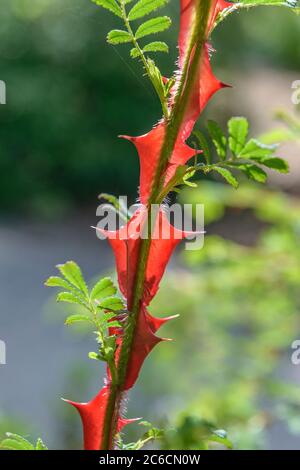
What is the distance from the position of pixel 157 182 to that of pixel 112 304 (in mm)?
67

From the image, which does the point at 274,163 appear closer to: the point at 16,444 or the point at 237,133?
the point at 237,133

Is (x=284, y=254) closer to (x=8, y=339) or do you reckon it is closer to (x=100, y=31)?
(x=8, y=339)

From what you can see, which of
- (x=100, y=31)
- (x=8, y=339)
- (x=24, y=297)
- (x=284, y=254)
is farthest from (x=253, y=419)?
(x=100, y=31)

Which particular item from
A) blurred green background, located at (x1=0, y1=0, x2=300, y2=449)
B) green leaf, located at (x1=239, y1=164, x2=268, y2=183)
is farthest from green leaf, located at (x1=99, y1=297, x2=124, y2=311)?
blurred green background, located at (x1=0, y1=0, x2=300, y2=449)

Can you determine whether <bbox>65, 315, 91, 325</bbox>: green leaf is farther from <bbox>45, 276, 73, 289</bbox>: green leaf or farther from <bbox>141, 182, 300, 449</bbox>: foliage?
<bbox>141, 182, 300, 449</bbox>: foliage

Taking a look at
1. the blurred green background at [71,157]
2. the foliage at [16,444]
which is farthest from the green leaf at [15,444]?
the blurred green background at [71,157]

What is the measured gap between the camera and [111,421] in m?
0.34

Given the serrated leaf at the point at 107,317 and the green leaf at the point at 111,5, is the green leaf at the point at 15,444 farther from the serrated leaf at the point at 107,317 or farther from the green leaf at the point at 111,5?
the green leaf at the point at 111,5

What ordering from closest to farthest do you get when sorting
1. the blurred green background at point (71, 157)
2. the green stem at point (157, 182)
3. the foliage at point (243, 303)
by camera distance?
the green stem at point (157, 182) → the foliage at point (243, 303) → the blurred green background at point (71, 157)

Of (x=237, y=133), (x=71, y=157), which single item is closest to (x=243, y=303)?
(x=237, y=133)

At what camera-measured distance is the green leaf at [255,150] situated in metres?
0.41

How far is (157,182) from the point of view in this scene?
33 cm

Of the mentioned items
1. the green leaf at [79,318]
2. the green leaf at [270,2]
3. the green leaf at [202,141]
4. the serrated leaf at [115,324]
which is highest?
the green leaf at [270,2]

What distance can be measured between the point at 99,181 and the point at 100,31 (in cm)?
116
